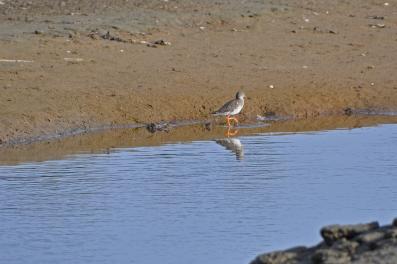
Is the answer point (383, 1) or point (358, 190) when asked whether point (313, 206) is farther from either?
point (383, 1)

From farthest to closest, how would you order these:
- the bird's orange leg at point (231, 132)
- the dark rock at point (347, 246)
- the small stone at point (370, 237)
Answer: the bird's orange leg at point (231, 132) → the small stone at point (370, 237) → the dark rock at point (347, 246)

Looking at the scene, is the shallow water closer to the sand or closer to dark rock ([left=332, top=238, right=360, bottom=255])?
dark rock ([left=332, top=238, right=360, bottom=255])

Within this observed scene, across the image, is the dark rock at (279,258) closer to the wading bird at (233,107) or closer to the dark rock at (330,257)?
the dark rock at (330,257)

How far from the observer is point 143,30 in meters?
19.3

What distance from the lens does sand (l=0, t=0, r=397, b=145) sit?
16.2 m

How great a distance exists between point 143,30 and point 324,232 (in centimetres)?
1208

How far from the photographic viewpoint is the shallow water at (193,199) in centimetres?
941

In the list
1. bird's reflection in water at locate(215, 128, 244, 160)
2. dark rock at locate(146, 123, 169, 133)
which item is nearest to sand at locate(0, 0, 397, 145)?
dark rock at locate(146, 123, 169, 133)

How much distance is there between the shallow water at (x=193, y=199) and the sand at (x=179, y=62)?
2094mm

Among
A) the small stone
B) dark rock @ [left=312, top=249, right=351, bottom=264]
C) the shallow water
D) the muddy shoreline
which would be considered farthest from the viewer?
the muddy shoreline

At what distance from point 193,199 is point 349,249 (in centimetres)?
394

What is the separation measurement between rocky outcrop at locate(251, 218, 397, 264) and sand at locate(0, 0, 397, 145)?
7.74 meters

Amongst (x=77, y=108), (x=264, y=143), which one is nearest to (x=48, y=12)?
(x=77, y=108)

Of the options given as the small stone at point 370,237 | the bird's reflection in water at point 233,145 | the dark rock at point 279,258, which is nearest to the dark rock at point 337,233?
the small stone at point 370,237
